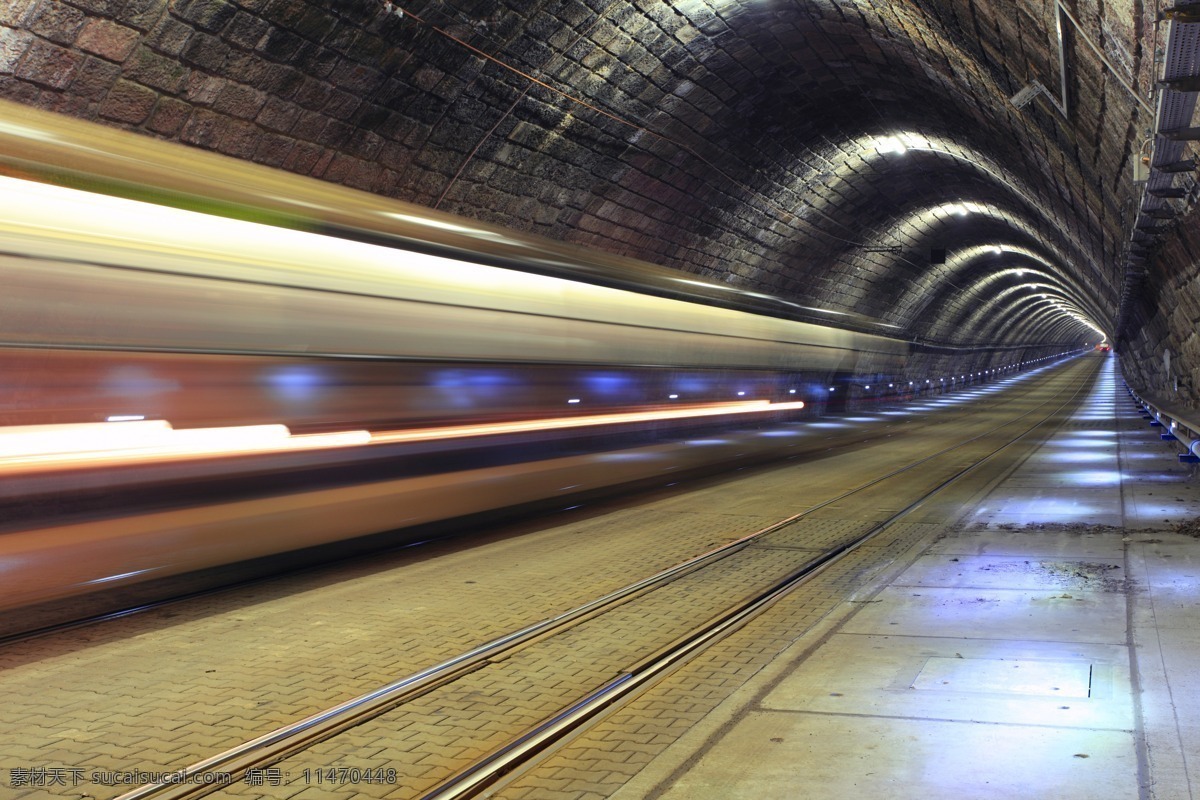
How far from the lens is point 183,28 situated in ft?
39.8

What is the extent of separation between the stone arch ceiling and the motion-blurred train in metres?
4.23

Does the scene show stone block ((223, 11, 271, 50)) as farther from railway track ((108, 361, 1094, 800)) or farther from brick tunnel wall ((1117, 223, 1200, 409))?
brick tunnel wall ((1117, 223, 1200, 409))

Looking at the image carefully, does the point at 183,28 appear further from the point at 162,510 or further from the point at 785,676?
the point at 785,676

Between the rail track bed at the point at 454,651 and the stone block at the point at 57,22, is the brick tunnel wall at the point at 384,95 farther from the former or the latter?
the rail track bed at the point at 454,651

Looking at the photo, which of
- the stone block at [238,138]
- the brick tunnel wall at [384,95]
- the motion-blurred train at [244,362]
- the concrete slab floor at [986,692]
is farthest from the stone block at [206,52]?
the concrete slab floor at [986,692]

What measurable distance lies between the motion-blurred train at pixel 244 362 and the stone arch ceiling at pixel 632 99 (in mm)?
4229

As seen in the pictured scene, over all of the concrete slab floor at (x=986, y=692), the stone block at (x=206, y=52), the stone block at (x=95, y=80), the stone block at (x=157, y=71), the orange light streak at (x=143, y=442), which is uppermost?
the stone block at (x=206, y=52)

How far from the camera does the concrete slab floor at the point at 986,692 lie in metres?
4.47

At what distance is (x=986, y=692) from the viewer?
5.65 metres

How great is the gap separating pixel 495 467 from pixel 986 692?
6.21 meters

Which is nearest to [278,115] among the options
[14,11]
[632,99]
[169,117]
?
[169,117]

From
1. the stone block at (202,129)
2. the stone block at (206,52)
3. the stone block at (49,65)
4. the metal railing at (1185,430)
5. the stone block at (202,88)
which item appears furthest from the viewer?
the metal railing at (1185,430)

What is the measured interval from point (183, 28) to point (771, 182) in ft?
55.8

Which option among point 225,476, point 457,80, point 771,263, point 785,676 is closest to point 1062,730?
point 785,676
